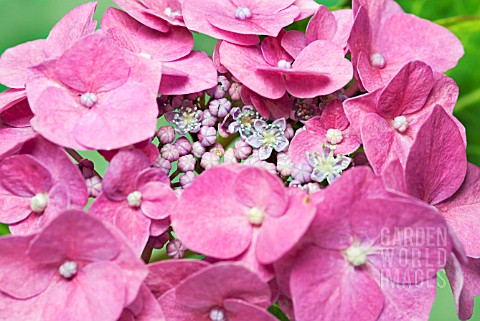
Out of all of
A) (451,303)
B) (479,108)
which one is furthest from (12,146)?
(451,303)

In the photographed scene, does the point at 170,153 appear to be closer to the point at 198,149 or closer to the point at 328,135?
the point at 198,149

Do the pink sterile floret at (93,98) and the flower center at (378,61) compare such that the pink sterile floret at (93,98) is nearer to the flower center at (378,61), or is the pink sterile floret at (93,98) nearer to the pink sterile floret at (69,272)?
the pink sterile floret at (69,272)

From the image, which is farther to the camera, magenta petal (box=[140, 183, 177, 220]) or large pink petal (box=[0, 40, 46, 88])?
large pink petal (box=[0, 40, 46, 88])

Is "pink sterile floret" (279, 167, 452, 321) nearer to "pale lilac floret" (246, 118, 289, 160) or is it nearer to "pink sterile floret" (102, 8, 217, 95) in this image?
"pale lilac floret" (246, 118, 289, 160)

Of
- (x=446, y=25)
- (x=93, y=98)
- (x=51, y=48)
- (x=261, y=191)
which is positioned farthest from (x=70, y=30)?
(x=446, y=25)

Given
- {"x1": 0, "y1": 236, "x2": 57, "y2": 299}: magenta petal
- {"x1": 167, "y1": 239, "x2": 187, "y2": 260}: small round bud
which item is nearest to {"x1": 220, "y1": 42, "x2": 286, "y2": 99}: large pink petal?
{"x1": 167, "y1": 239, "x2": 187, "y2": 260}: small round bud
